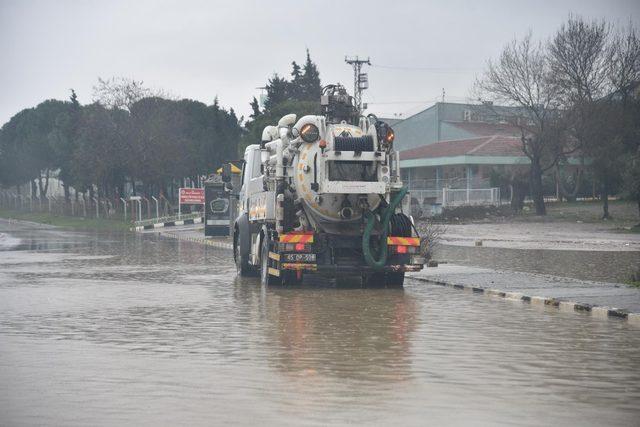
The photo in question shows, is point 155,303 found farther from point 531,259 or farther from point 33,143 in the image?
→ point 33,143

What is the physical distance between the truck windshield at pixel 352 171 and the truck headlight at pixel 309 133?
670mm

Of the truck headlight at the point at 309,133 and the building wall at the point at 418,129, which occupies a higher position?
the building wall at the point at 418,129

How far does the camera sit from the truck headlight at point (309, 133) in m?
20.6

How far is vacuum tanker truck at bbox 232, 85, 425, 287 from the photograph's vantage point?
20375 mm

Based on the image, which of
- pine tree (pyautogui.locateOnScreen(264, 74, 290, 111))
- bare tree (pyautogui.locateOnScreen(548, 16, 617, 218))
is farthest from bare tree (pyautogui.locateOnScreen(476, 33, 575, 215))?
pine tree (pyautogui.locateOnScreen(264, 74, 290, 111))

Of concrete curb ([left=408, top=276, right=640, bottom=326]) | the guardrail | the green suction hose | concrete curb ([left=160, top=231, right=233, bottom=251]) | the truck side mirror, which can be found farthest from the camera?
the guardrail

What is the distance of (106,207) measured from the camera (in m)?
87.4

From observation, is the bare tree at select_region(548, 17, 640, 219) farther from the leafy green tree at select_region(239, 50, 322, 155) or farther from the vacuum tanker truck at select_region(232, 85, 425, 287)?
the vacuum tanker truck at select_region(232, 85, 425, 287)

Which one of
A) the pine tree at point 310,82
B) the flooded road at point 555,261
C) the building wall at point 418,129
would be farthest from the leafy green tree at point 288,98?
the flooded road at point 555,261

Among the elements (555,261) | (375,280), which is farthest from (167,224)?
(375,280)

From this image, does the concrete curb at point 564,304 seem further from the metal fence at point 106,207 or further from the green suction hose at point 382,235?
the metal fence at point 106,207

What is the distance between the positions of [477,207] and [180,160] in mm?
32606

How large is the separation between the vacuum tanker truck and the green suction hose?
0.06 ft

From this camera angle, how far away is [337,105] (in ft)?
70.7
